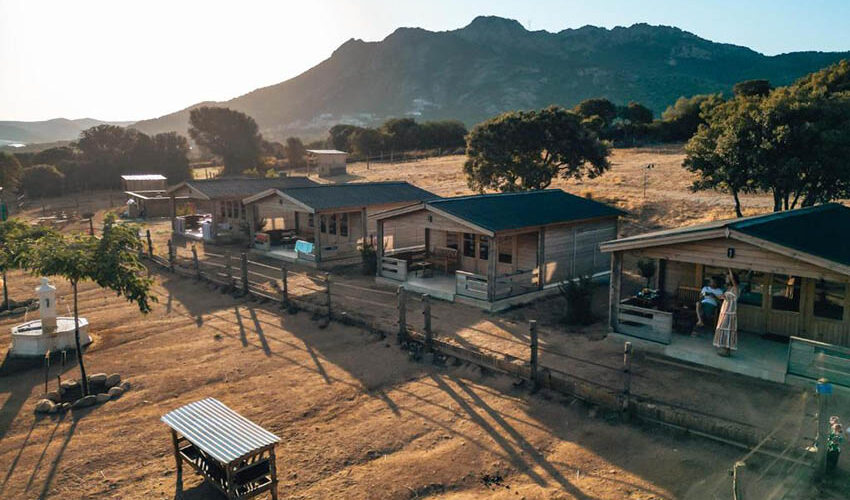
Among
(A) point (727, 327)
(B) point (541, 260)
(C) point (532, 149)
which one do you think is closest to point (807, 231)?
(A) point (727, 327)

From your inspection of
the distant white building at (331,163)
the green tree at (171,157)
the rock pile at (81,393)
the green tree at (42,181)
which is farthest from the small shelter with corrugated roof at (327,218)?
the green tree at (171,157)

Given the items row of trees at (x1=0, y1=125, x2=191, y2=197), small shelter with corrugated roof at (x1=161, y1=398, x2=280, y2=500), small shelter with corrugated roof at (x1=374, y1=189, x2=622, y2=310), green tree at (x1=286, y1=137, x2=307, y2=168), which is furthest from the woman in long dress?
green tree at (x1=286, y1=137, x2=307, y2=168)

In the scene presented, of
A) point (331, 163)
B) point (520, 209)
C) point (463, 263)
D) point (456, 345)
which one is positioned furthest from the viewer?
point (331, 163)

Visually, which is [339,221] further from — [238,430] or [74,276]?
A: [238,430]

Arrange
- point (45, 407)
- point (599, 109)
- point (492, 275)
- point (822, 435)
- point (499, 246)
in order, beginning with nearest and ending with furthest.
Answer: point (822, 435)
point (45, 407)
point (492, 275)
point (499, 246)
point (599, 109)

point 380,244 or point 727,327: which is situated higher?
point 380,244

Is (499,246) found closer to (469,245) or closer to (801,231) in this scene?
(469,245)

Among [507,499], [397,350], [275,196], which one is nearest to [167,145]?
[275,196]
